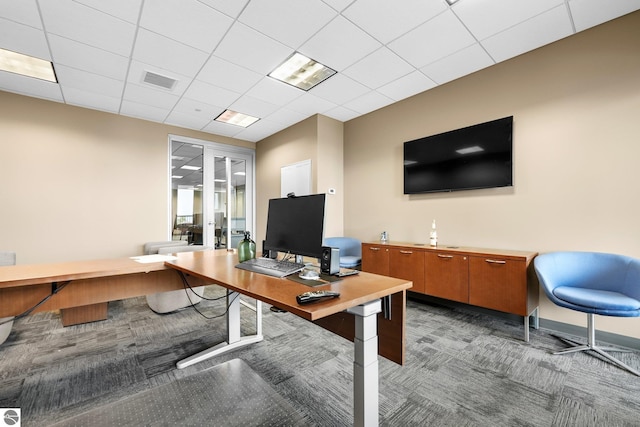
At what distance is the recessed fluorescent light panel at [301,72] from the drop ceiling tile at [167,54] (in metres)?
0.88

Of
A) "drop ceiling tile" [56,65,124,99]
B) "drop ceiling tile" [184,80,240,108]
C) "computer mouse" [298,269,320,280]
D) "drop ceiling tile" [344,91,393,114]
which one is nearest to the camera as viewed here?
"computer mouse" [298,269,320,280]

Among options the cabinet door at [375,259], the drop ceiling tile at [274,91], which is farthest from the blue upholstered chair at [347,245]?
the drop ceiling tile at [274,91]

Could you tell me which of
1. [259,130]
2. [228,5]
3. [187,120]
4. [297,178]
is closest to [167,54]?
[228,5]

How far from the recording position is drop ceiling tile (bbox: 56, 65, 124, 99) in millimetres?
3289

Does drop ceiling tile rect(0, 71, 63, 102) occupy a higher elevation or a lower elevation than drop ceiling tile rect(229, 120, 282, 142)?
higher

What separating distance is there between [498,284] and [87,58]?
4.99 metres

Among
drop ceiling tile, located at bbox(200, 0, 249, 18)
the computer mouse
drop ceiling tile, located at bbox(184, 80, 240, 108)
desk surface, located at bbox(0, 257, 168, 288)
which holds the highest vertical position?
drop ceiling tile, located at bbox(200, 0, 249, 18)

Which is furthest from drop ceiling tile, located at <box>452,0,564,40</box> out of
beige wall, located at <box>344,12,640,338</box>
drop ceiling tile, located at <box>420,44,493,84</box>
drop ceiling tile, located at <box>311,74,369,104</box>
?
drop ceiling tile, located at <box>311,74,369,104</box>

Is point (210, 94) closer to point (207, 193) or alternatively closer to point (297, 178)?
point (297, 178)

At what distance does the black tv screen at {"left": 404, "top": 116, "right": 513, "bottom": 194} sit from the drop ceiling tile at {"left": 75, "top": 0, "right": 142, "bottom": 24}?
337cm

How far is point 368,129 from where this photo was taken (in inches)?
182

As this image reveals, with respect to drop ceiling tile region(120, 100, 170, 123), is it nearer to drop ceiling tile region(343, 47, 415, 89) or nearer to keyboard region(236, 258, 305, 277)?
drop ceiling tile region(343, 47, 415, 89)

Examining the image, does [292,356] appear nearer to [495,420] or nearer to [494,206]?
[495,420]

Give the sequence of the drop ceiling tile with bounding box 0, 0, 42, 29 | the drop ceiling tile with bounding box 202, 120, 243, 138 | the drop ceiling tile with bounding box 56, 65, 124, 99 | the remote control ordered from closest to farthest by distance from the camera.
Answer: the remote control
the drop ceiling tile with bounding box 0, 0, 42, 29
the drop ceiling tile with bounding box 56, 65, 124, 99
the drop ceiling tile with bounding box 202, 120, 243, 138
